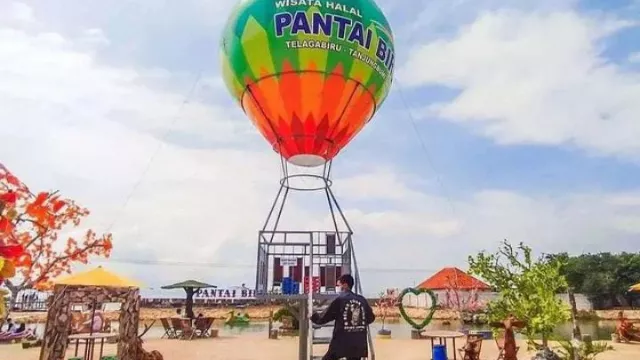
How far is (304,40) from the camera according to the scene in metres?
11.0

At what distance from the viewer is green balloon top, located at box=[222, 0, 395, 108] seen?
36.3ft

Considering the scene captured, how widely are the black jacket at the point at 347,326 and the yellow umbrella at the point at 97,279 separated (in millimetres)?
9179

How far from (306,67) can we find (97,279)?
8.54 meters

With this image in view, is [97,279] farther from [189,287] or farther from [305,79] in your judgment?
[189,287]

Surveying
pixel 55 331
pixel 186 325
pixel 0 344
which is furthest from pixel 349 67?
pixel 0 344

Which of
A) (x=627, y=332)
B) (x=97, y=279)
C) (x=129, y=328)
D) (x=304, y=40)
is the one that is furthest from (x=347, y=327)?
(x=627, y=332)

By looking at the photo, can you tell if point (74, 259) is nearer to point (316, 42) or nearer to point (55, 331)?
point (55, 331)

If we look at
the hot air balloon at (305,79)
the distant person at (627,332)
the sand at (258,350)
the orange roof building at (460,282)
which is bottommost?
the sand at (258,350)

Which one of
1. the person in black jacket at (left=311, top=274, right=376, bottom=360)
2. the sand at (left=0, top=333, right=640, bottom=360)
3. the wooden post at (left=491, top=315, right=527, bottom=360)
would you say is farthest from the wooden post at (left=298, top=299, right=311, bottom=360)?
the person in black jacket at (left=311, top=274, right=376, bottom=360)

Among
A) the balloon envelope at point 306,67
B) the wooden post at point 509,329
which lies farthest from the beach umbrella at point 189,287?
the wooden post at point 509,329

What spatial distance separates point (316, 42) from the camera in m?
11.1

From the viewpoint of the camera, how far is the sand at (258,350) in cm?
1541

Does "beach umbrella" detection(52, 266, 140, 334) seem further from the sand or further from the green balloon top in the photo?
the green balloon top

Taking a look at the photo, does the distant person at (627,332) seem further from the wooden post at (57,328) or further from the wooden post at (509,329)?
the wooden post at (57,328)
